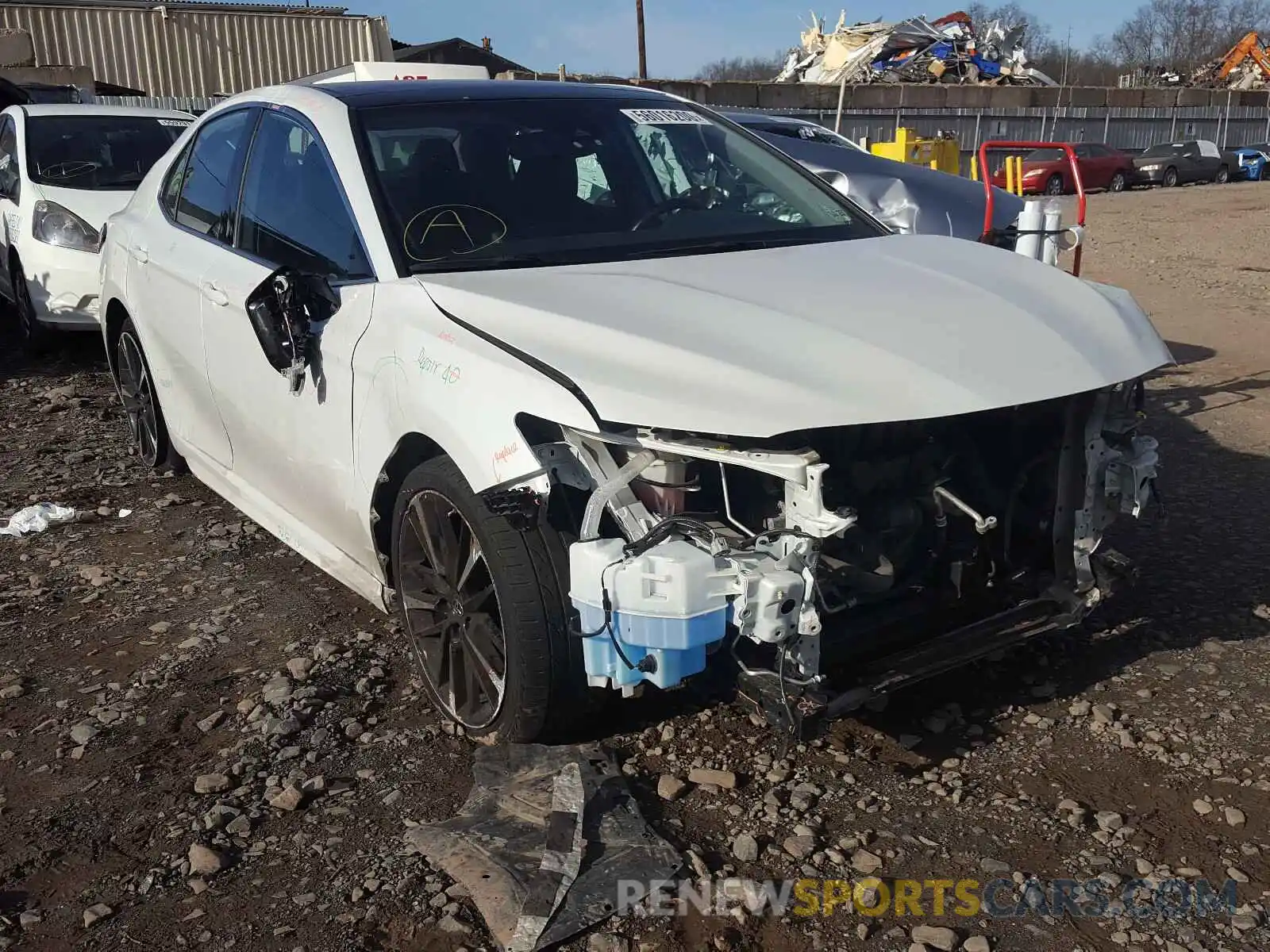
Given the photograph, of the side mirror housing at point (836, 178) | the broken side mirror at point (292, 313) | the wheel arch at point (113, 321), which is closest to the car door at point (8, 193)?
the wheel arch at point (113, 321)

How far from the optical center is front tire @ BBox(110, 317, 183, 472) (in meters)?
5.36

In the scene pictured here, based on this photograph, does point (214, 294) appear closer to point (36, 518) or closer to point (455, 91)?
point (455, 91)

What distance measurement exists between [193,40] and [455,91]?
89.1ft

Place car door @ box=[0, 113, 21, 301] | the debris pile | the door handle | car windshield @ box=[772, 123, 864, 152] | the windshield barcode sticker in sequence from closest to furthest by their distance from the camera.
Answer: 1. the door handle
2. the windshield barcode sticker
3. car door @ box=[0, 113, 21, 301]
4. car windshield @ box=[772, 123, 864, 152]
5. the debris pile

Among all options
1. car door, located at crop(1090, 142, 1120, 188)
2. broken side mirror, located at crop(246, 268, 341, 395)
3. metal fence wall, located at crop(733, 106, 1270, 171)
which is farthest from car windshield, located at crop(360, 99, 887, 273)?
car door, located at crop(1090, 142, 1120, 188)

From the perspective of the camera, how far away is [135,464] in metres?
5.99

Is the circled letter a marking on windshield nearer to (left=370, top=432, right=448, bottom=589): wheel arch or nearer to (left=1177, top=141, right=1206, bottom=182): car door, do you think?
(left=370, top=432, right=448, bottom=589): wheel arch

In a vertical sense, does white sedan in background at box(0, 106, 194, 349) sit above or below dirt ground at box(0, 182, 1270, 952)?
above

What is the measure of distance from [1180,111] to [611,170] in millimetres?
43919

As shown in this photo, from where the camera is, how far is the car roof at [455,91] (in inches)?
150

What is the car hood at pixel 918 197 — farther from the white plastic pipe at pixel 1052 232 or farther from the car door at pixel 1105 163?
the car door at pixel 1105 163

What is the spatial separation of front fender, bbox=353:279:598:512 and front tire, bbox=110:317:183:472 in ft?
7.82

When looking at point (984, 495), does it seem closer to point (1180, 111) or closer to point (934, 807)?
point (934, 807)

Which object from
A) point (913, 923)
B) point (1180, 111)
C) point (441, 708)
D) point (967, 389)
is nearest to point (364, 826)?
point (441, 708)
